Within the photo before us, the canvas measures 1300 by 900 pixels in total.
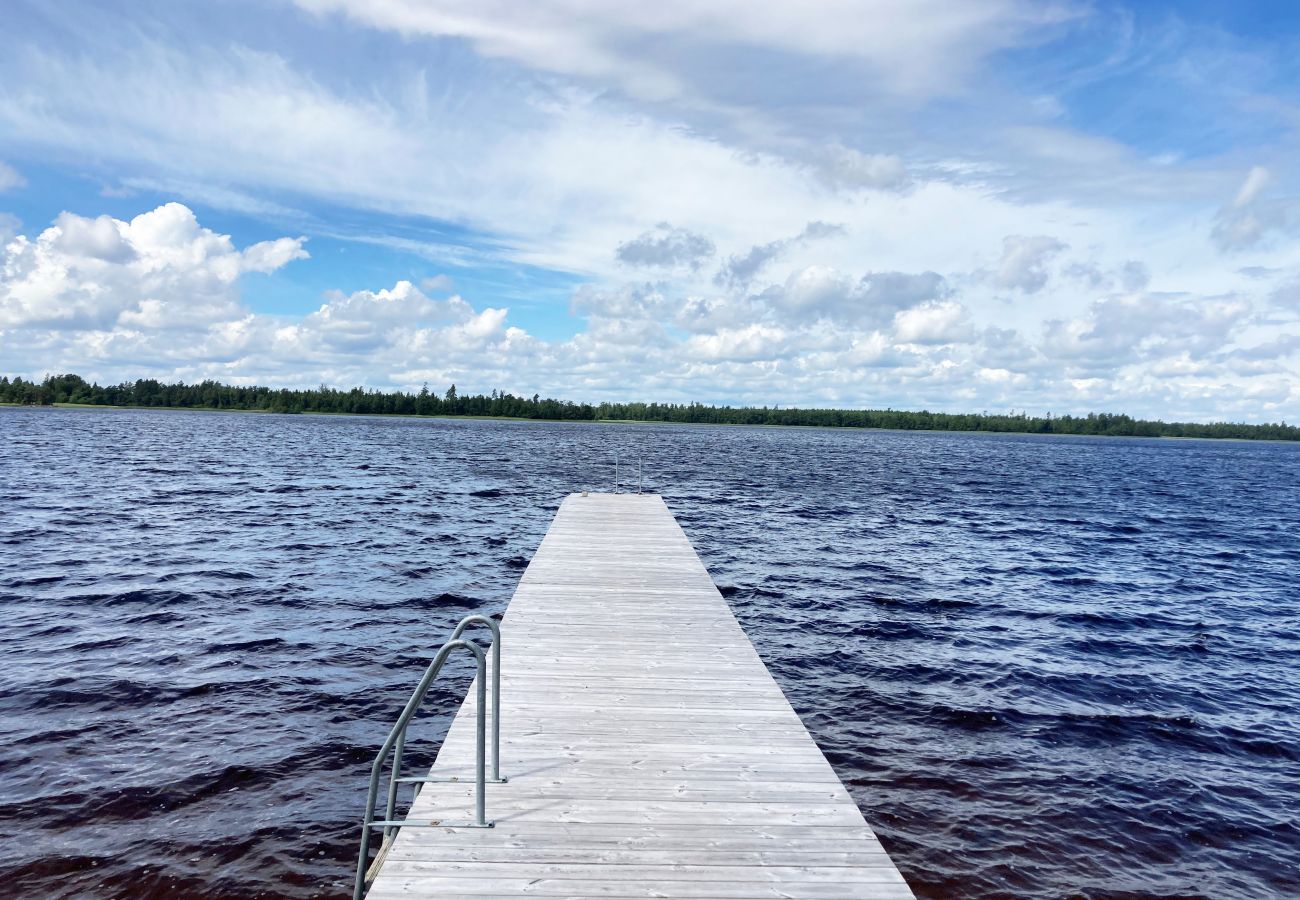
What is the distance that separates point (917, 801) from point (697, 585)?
5587 mm

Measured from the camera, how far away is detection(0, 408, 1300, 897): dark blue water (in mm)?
7871

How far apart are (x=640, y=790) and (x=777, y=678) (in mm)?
6559

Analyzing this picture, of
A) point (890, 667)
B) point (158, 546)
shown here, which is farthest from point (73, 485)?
point (890, 667)

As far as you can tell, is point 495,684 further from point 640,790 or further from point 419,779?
point 640,790

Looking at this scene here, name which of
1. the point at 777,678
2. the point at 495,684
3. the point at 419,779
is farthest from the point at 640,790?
the point at 777,678

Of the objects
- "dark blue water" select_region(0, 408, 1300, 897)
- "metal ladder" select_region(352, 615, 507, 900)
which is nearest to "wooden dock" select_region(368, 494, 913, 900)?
"metal ladder" select_region(352, 615, 507, 900)

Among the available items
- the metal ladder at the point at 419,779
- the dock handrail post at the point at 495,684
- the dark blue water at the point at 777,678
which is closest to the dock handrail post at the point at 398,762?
the metal ladder at the point at 419,779

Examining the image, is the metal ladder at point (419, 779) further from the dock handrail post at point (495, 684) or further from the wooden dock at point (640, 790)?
the wooden dock at point (640, 790)

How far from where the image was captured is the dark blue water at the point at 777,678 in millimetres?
7871

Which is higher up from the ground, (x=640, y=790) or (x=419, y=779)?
(x=419, y=779)

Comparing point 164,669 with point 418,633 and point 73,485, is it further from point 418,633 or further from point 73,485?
point 73,485

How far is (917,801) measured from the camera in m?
8.92

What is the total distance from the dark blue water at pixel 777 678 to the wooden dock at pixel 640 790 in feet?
6.18

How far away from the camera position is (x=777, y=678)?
41.1 feet
